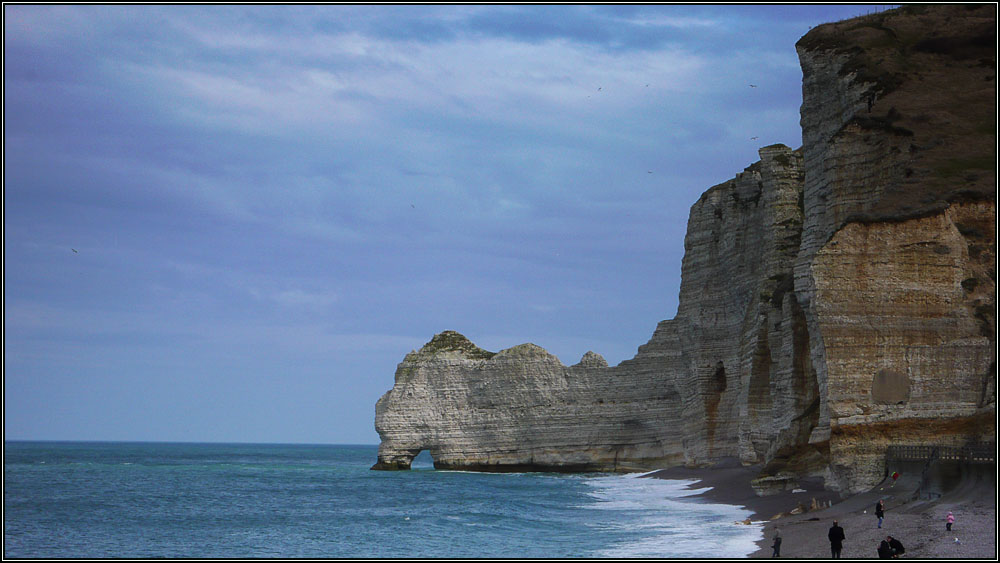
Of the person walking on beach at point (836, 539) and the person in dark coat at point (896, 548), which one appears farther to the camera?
the person walking on beach at point (836, 539)

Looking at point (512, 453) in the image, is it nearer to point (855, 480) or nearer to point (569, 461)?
point (569, 461)

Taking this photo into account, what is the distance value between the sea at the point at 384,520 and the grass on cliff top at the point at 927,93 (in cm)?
1206

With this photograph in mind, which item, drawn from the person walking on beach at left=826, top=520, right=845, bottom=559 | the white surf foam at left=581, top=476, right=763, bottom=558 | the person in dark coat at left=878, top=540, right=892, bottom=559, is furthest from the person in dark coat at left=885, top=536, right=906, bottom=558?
the white surf foam at left=581, top=476, right=763, bottom=558

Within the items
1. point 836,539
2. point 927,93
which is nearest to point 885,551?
point 836,539

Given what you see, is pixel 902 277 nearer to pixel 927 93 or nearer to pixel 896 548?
pixel 927 93

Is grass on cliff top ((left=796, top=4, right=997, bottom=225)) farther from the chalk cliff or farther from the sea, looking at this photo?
the sea

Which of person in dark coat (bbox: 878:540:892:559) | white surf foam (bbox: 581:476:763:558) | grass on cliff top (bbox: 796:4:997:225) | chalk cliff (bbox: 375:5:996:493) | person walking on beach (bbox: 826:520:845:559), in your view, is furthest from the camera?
grass on cliff top (bbox: 796:4:997:225)

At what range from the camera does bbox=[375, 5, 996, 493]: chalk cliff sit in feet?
104

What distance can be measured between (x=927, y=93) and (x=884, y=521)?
1898 centimetres

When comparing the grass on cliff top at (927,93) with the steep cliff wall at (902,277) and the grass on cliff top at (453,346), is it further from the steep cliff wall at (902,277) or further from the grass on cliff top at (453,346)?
the grass on cliff top at (453,346)

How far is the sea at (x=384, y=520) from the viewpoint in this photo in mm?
29484

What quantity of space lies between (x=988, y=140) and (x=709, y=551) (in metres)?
19.4

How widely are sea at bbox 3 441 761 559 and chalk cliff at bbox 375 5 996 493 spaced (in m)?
4.57

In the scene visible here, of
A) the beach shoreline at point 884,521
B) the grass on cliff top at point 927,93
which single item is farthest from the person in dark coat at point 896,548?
the grass on cliff top at point 927,93
